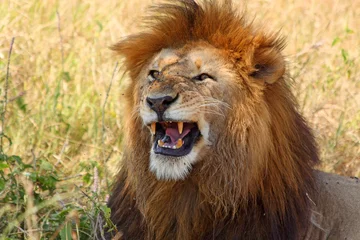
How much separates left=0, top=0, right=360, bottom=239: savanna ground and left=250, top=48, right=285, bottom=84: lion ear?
3.56 ft

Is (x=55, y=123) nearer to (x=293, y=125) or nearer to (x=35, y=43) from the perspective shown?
(x=35, y=43)

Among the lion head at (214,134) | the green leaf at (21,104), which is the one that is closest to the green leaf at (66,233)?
the lion head at (214,134)

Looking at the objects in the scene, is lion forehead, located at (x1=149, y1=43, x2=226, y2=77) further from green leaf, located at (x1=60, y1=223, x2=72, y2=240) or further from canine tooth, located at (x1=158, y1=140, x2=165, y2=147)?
green leaf, located at (x1=60, y1=223, x2=72, y2=240)

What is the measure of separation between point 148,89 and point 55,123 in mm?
2121

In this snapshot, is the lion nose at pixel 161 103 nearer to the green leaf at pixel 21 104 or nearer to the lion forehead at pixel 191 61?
the lion forehead at pixel 191 61

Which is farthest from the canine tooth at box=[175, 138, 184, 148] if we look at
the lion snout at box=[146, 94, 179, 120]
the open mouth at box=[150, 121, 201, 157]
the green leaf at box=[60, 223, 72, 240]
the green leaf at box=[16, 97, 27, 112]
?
the green leaf at box=[16, 97, 27, 112]

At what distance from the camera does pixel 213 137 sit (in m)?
3.68

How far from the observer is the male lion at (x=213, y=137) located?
3658 millimetres

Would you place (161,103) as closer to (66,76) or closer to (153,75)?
(153,75)

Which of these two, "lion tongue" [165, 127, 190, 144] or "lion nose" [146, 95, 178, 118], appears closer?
"lion nose" [146, 95, 178, 118]

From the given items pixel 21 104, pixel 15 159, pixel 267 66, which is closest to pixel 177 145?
pixel 267 66

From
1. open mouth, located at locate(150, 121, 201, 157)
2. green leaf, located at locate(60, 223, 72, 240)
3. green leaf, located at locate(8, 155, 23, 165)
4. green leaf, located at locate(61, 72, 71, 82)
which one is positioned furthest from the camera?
green leaf, located at locate(61, 72, 71, 82)

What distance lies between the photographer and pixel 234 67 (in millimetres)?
3777

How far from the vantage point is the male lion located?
3658mm
